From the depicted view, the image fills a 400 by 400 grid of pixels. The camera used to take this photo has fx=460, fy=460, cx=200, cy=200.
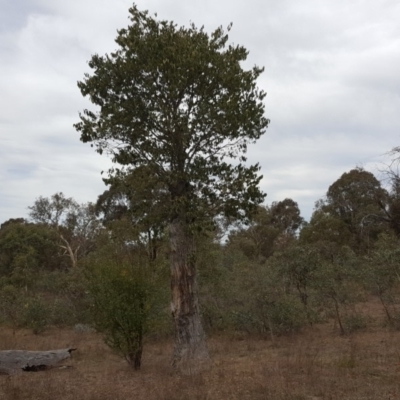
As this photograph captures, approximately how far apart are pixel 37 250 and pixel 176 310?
3405cm

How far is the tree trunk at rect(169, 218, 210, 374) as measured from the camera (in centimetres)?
1135

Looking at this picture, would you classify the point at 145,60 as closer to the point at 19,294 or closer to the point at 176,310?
the point at 176,310

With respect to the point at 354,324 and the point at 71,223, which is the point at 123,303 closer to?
the point at 354,324

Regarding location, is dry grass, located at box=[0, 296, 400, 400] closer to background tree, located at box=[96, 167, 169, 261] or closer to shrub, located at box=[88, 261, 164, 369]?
shrub, located at box=[88, 261, 164, 369]

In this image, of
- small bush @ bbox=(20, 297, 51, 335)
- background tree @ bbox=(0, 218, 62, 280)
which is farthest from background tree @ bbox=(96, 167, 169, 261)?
background tree @ bbox=(0, 218, 62, 280)

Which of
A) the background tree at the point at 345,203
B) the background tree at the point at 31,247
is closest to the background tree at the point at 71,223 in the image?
the background tree at the point at 31,247

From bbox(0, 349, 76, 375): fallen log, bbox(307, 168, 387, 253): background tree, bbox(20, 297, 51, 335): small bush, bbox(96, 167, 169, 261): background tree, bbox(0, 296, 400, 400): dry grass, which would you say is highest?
bbox(307, 168, 387, 253): background tree

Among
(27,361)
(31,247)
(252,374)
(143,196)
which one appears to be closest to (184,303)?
(252,374)

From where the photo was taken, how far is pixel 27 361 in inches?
490

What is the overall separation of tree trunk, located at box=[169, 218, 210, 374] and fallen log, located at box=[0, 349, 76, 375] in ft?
12.3

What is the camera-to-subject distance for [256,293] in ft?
54.4

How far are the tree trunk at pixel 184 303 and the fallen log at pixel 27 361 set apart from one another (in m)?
3.76

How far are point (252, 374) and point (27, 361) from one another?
247 inches

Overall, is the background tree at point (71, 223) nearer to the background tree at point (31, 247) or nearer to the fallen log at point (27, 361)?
the background tree at point (31, 247)
